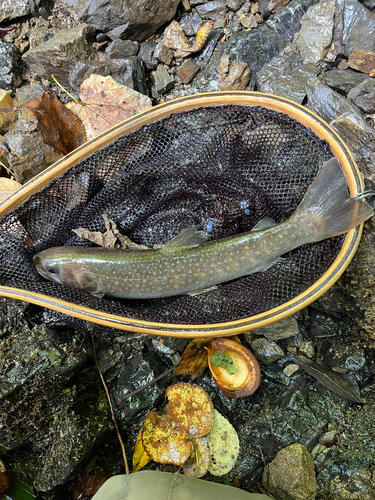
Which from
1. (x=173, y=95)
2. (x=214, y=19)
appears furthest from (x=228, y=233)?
(x=214, y=19)

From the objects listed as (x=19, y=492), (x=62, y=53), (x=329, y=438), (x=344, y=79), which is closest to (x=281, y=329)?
(x=329, y=438)

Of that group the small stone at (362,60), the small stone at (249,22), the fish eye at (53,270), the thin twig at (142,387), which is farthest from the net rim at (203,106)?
the small stone at (249,22)

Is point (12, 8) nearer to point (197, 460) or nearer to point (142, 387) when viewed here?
point (142, 387)

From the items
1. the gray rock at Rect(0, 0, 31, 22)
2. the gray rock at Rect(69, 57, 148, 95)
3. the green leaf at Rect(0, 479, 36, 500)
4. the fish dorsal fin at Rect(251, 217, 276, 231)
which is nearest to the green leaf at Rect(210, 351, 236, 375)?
the fish dorsal fin at Rect(251, 217, 276, 231)

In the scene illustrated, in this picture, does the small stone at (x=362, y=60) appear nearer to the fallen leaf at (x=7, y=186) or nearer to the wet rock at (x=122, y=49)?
the wet rock at (x=122, y=49)

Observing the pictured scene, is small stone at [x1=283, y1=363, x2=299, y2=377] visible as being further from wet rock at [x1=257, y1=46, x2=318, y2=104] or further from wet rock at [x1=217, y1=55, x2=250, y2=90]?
wet rock at [x1=217, y1=55, x2=250, y2=90]

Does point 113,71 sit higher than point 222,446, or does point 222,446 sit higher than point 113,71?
point 113,71
